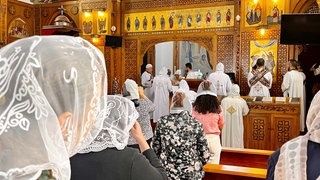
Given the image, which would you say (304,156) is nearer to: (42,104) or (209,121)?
(42,104)

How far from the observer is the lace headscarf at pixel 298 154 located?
145cm

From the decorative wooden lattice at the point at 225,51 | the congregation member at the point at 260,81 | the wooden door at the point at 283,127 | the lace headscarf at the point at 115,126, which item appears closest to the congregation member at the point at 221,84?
the congregation member at the point at 260,81

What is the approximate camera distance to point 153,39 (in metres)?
11.4

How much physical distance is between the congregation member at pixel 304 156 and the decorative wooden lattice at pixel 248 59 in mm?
8407

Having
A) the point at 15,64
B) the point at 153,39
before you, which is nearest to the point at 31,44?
the point at 15,64

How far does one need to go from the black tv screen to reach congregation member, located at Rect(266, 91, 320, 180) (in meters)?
7.41

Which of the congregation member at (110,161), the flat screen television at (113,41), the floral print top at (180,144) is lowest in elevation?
the floral print top at (180,144)

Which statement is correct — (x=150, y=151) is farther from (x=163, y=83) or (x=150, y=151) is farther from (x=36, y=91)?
(x=163, y=83)

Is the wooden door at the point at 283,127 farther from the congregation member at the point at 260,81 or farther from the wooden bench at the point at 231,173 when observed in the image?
the wooden bench at the point at 231,173

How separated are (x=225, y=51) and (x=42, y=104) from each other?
9796 millimetres

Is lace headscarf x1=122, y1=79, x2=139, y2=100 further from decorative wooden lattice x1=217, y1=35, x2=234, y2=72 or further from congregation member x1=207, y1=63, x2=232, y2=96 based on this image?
decorative wooden lattice x1=217, y1=35, x2=234, y2=72

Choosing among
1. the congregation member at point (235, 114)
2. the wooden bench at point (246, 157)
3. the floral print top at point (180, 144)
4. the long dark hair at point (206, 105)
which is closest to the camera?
the floral print top at point (180, 144)

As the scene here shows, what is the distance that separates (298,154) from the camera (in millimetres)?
1485

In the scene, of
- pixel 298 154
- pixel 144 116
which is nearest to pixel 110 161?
pixel 298 154
